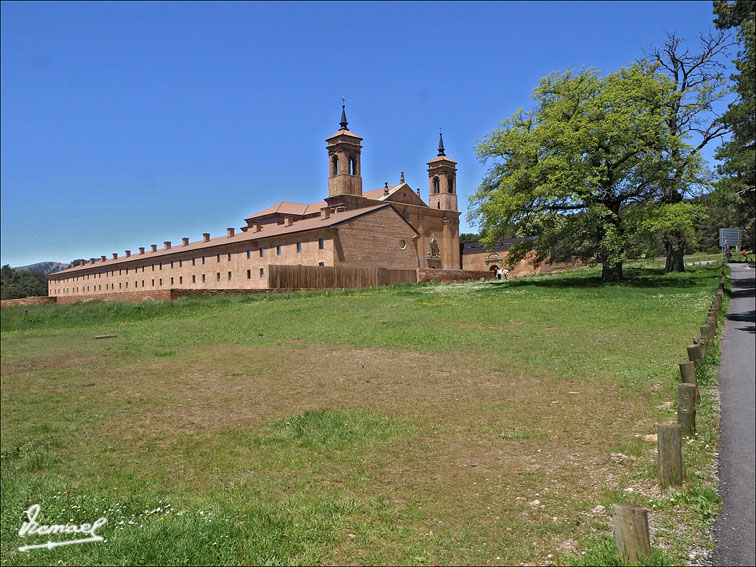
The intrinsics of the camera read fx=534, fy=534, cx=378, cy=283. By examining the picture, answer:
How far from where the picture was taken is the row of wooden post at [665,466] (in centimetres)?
362

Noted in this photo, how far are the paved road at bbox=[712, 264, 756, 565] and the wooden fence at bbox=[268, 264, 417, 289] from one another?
113ft

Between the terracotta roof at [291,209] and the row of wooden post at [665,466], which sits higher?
the terracotta roof at [291,209]

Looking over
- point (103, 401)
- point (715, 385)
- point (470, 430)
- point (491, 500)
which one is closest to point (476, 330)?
point (715, 385)

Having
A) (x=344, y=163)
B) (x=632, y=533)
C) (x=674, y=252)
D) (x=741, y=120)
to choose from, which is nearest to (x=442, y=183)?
(x=344, y=163)

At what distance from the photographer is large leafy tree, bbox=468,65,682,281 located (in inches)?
1152

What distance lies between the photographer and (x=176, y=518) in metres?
5.54

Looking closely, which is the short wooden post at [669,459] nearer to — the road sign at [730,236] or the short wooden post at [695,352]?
the short wooden post at [695,352]

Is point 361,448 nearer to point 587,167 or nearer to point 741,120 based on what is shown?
point 741,120

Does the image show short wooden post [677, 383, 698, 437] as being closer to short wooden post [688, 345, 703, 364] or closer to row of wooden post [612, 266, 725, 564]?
row of wooden post [612, 266, 725, 564]

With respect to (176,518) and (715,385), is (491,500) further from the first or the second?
(715,385)

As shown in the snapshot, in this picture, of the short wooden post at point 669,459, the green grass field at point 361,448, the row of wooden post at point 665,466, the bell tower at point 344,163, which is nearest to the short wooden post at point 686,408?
the row of wooden post at point 665,466

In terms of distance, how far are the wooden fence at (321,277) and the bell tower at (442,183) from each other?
115 ft

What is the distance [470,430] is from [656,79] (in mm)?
31349

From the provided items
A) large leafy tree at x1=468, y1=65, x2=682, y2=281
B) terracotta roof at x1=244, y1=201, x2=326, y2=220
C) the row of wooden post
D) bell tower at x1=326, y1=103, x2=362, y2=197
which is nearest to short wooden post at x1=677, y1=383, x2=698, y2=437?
the row of wooden post
